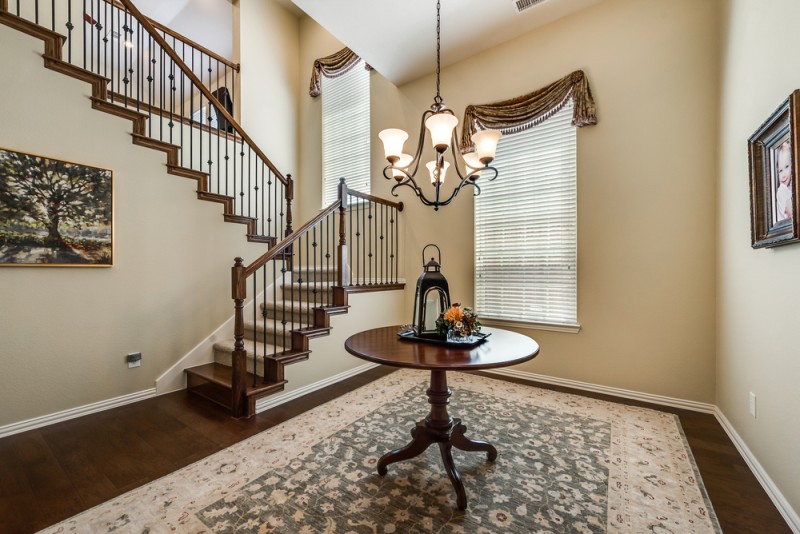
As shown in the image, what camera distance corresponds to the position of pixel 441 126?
221 centimetres

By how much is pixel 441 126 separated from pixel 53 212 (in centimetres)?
296

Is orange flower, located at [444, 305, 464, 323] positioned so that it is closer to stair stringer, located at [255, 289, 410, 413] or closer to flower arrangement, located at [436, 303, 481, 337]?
flower arrangement, located at [436, 303, 481, 337]

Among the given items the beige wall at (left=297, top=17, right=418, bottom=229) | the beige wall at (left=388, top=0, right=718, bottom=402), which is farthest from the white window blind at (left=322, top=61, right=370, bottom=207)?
the beige wall at (left=388, top=0, right=718, bottom=402)

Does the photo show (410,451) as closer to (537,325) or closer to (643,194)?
(537,325)

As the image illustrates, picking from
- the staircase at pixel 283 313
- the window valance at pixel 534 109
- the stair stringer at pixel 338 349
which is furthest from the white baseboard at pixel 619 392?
the window valance at pixel 534 109

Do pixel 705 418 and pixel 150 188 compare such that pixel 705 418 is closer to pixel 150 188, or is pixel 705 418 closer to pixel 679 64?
pixel 679 64

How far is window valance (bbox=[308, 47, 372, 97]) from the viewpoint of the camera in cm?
458

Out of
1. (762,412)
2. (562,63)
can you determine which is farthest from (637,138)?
(762,412)

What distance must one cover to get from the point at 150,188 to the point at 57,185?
2.08ft

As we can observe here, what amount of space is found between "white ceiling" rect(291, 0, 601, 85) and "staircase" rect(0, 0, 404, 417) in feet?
4.86

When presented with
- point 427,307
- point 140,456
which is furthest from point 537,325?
point 140,456

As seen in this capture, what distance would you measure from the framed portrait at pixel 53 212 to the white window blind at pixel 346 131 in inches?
103

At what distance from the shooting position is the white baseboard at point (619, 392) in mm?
2691

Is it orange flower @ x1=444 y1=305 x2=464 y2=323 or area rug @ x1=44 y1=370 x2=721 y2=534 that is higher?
orange flower @ x1=444 y1=305 x2=464 y2=323
